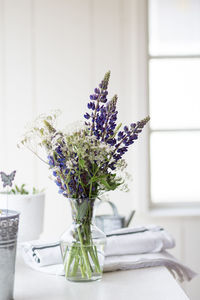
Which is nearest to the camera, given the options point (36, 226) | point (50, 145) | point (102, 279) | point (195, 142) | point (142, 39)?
point (50, 145)

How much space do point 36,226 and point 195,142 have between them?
5.51ft

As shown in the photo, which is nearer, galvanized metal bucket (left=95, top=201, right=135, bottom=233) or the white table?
the white table

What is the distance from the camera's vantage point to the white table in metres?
1.24

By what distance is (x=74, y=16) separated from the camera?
9.89ft

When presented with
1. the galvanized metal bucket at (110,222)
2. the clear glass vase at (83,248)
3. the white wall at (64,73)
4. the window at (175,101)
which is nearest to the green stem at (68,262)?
the clear glass vase at (83,248)

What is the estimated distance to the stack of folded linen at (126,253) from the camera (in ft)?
4.83

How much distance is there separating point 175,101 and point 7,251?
85.2 inches

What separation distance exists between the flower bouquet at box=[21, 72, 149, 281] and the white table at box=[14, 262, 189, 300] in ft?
0.16

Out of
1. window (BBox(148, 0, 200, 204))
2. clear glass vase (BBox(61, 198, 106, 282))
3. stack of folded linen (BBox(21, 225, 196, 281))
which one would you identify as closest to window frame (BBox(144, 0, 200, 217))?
window (BBox(148, 0, 200, 204))

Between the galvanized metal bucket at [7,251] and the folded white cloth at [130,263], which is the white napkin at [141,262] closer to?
the folded white cloth at [130,263]

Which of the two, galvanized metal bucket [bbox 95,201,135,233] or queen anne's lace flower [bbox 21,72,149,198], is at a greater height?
queen anne's lace flower [bbox 21,72,149,198]

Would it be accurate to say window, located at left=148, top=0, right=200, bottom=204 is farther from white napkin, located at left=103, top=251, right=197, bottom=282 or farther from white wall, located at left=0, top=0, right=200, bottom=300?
white napkin, located at left=103, top=251, right=197, bottom=282

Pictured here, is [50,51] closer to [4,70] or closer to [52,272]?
[4,70]

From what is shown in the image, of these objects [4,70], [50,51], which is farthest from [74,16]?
[4,70]
